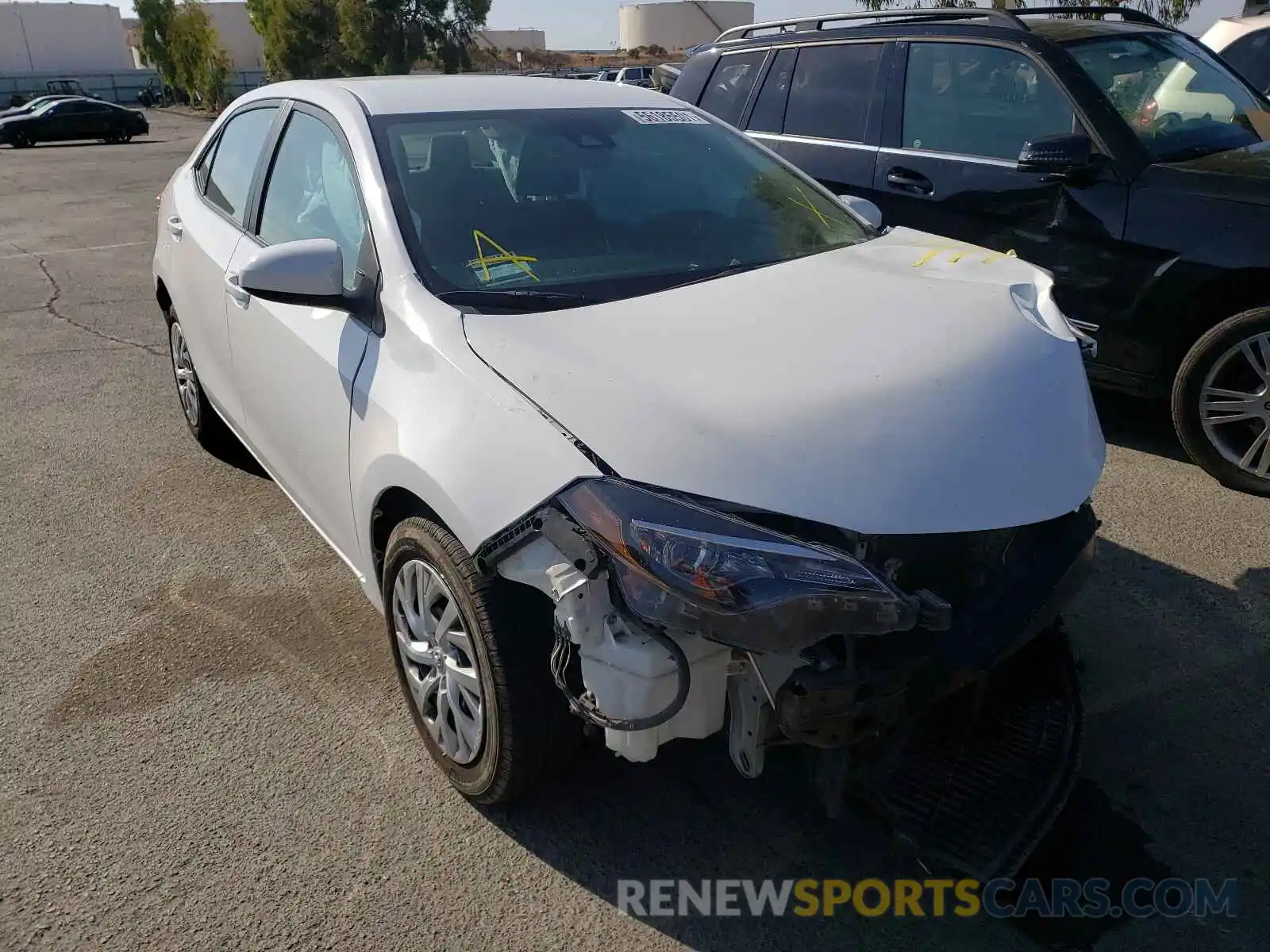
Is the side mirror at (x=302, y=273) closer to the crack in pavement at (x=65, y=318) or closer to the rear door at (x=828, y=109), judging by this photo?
the rear door at (x=828, y=109)

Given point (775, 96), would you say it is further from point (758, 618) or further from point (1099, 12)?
point (758, 618)

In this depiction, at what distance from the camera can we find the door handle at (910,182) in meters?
5.13

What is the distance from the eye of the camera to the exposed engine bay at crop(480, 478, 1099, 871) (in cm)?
194

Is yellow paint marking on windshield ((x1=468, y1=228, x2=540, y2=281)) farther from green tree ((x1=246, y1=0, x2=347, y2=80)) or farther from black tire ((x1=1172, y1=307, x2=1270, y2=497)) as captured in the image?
green tree ((x1=246, y1=0, x2=347, y2=80))

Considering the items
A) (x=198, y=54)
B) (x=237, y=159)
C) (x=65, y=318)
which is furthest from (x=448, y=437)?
(x=198, y=54)

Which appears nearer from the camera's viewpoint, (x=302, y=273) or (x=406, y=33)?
(x=302, y=273)

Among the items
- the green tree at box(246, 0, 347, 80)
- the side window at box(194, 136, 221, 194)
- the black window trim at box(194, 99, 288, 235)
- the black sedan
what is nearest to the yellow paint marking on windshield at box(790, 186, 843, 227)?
the black window trim at box(194, 99, 288, 235)

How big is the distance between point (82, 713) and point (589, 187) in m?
2.26

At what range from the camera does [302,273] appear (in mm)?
2701

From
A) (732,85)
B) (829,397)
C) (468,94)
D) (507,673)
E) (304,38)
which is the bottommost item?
(507,673)

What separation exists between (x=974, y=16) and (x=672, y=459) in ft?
13.6

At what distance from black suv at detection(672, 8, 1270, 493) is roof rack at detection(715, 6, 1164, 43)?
0.04 ft

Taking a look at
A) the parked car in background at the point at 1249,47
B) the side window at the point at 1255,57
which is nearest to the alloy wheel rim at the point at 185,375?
the parked car in background at the point at 1249,47

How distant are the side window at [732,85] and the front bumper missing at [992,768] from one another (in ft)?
14.6
